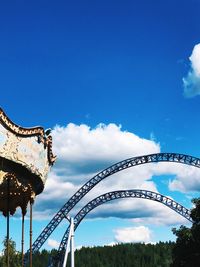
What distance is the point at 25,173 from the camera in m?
13.7

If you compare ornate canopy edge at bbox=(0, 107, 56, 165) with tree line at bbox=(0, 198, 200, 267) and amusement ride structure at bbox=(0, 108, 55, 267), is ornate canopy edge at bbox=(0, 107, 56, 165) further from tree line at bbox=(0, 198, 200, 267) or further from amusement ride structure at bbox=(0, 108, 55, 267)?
tree line at bbox=(0, 198, 200, 267)

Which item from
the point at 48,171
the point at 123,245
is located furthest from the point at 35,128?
the point at 123,245

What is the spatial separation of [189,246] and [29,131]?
802 inches

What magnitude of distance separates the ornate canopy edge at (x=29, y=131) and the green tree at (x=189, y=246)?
17447mm

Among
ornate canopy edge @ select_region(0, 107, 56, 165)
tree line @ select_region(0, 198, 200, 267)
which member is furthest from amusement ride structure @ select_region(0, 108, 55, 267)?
tree line @ select_region(0, 198, 200, 267)

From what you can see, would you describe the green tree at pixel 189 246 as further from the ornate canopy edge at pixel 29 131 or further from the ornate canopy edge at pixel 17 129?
the ornate canopy edge at pixel 17 129

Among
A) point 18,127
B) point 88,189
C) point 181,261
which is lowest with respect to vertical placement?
point 181,261

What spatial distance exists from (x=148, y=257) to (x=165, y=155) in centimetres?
10032

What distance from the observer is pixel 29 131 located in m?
13.4

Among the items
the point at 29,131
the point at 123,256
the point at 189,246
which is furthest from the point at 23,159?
the point at 123,256

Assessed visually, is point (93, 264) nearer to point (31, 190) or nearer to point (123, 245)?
point (123, 245)

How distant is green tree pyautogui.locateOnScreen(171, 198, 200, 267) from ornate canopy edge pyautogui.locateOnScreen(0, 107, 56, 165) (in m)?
17.4

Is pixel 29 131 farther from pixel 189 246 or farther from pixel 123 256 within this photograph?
pixel 123 256

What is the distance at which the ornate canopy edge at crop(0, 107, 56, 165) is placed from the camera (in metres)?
12.1
